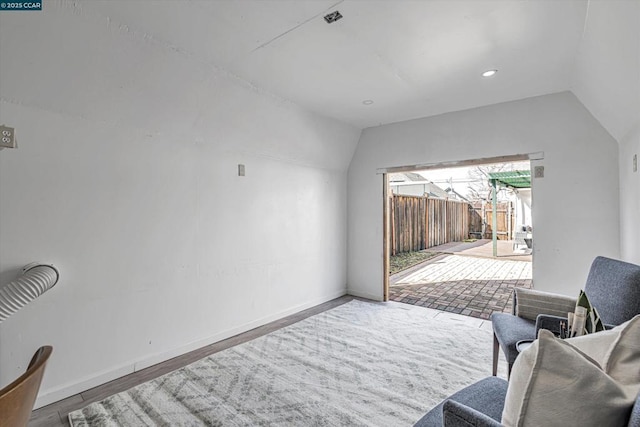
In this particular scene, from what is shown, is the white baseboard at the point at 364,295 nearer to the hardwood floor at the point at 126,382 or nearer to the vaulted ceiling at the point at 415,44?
the hardwood floor at the point at 126,382

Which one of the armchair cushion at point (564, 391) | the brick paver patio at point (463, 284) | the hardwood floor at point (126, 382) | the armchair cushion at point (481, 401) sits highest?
the armchair cushion at point (564, 391)

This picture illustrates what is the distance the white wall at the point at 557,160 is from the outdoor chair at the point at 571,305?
117 cm

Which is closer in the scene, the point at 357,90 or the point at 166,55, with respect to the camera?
the point at 166,55

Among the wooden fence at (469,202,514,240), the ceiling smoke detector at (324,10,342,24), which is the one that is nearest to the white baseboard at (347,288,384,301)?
the ceiling smoke detector at (324,10,342,24)

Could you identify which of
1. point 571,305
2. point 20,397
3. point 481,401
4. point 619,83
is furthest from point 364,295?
point 20,397

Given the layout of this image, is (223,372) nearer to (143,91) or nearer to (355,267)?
(143,91)

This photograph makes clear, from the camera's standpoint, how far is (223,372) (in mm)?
2320

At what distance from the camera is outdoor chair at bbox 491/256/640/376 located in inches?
62.2

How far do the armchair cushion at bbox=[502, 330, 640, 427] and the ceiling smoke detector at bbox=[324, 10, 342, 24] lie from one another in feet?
6.30

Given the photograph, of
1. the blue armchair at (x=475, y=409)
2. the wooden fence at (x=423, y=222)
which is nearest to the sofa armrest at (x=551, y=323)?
the blue armchair at (x=475, y=409)

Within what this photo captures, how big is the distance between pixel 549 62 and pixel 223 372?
3612 mm

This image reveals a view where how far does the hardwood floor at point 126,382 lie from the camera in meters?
1.84

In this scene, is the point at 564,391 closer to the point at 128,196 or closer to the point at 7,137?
the point at 128,196

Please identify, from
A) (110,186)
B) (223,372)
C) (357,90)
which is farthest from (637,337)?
(110,186)
